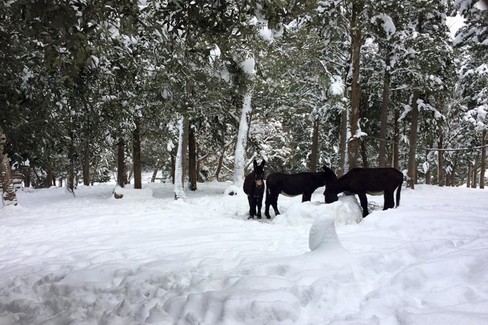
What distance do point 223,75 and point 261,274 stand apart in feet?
11.3

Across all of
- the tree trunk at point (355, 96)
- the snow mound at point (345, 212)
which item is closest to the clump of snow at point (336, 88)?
the tree trunk at point (355, 96)

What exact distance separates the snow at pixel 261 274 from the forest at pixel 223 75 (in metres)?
1.95

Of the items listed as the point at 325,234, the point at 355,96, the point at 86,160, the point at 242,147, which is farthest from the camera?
the point at 242,147

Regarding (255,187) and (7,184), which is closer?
(255,187)

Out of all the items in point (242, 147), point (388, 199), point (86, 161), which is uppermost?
point (242, 147)

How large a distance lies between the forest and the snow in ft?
6.41

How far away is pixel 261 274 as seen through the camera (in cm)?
426

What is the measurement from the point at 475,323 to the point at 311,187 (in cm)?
783

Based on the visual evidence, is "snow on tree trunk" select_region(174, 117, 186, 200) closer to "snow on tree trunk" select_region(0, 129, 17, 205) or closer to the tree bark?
the tree bark

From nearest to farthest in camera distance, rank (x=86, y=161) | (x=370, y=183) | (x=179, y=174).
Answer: (x=370, y=183), (x=86, y=161), (x=179, y=174)

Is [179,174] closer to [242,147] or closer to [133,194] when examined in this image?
[133,194]

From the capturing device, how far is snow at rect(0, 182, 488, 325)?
3303 millimetres

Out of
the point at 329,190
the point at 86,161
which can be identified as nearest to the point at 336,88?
the point at 329,190

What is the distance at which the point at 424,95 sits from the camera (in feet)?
63.0
